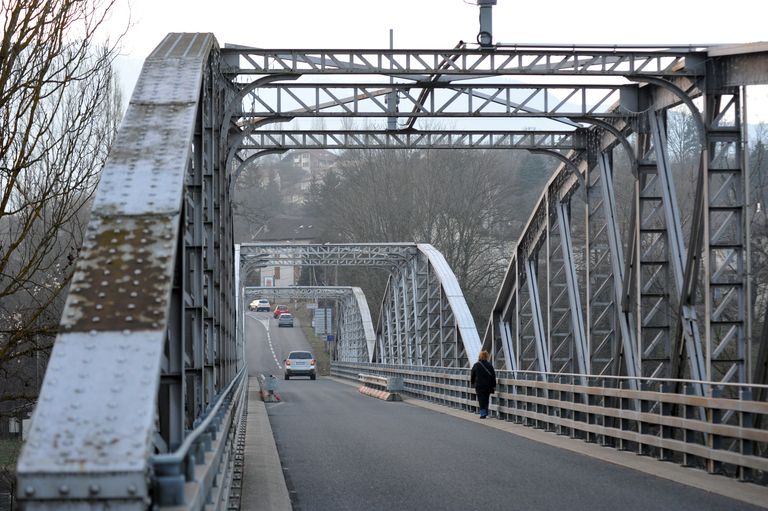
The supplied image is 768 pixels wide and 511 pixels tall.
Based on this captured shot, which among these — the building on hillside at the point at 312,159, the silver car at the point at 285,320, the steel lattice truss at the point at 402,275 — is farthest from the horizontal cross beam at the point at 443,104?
the building on hillside at the point at 312,159

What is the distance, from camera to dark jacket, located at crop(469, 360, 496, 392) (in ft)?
78.2

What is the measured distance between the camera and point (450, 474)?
13.3m

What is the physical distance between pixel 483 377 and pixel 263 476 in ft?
36.6

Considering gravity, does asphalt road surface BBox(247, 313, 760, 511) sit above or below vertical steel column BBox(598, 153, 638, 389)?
below

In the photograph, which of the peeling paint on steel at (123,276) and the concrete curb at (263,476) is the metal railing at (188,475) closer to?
the peeling paint on steel at (123,276)

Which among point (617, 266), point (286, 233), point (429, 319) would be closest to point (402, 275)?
point (429, 319)

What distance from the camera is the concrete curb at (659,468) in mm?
11195

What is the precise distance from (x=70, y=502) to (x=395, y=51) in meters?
14.8

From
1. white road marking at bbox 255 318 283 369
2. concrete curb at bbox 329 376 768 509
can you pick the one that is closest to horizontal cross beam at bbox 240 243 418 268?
concrete curb at bbox 329 376 768 509

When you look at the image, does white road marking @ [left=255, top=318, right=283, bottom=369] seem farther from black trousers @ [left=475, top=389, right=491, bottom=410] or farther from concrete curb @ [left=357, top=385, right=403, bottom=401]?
black trousers @ [left=475, top=389, right=491, bottom=410]

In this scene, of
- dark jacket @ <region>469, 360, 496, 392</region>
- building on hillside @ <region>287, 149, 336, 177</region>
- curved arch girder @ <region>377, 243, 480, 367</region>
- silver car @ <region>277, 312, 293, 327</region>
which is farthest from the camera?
building on hillside @ <region>287, 149, 336, 177</region>

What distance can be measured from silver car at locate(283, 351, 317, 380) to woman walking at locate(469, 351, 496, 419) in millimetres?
42340

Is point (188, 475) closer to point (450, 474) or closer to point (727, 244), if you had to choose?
point (450, 474)

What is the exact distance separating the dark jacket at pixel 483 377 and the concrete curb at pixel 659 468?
1.99 metres
